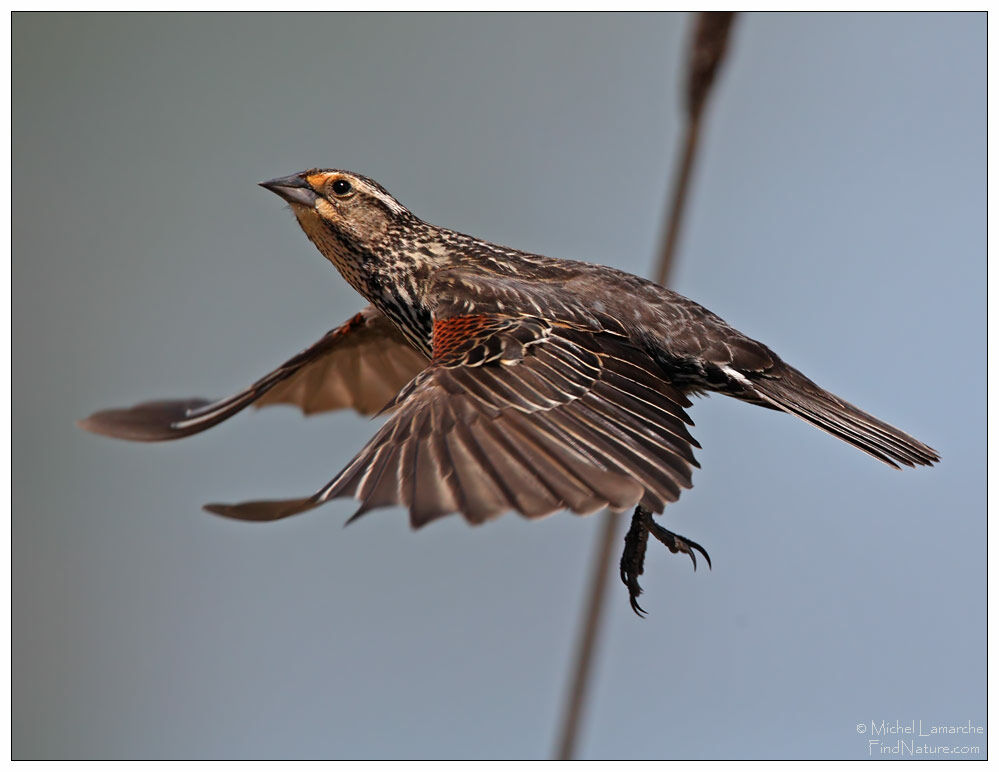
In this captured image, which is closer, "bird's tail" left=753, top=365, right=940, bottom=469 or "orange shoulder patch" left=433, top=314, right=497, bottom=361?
"orange shoulder patch" left=433, top=314, right=497, bottom=361

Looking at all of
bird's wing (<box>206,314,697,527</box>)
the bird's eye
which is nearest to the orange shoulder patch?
bird's wing (<box>206,314,697,527</box>)

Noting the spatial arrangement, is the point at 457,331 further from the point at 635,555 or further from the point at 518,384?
the point at 635,555

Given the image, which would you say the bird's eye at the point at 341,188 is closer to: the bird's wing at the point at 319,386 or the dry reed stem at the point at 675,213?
the bird's wing at the point at 319,386

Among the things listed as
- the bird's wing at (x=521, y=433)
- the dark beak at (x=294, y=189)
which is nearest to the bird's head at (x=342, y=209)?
the dark beak at (x=294, y=189)

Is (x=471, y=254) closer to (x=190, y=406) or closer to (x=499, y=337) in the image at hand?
(x=499, y=337)

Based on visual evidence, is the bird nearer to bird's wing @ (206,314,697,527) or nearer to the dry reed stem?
bird's wing @ (206,314,697,527)

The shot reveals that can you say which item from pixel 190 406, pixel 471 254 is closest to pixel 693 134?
pixel 471 254

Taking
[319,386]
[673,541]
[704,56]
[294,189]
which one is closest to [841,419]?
[673,541]
